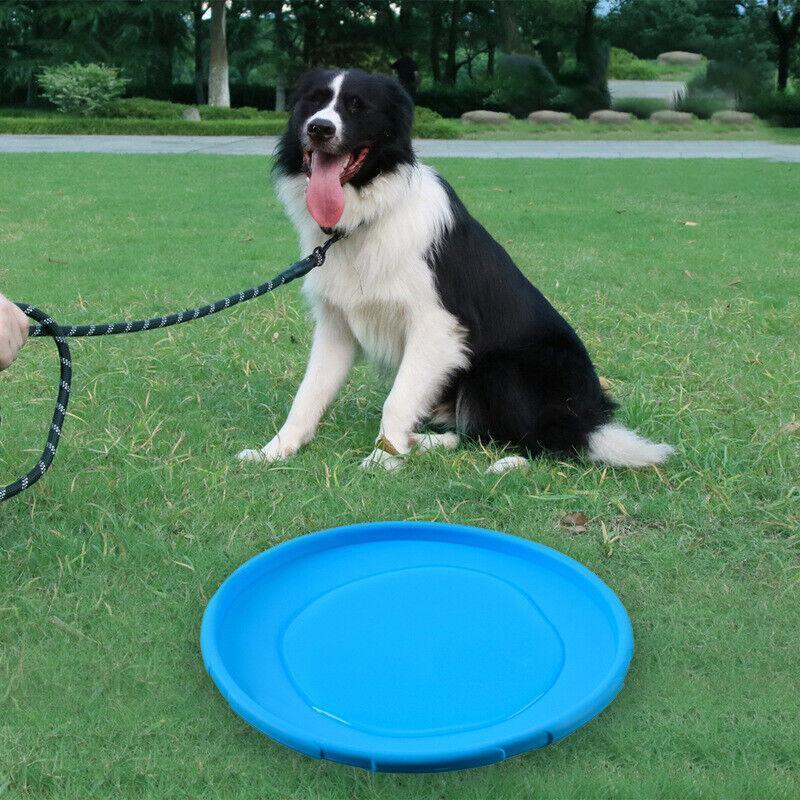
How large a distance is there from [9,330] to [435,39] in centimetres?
2736

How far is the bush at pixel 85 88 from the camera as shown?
906 inches

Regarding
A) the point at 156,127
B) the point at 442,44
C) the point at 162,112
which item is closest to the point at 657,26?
the point at 442,44

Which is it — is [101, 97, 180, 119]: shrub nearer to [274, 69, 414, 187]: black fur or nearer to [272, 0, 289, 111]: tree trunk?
[272, 0, 289, 111]: tree trunk

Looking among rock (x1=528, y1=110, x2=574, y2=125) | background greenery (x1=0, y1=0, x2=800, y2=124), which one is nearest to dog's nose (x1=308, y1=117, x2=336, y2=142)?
background greenery (x1=0, y1=0, x2=800, y2=124)

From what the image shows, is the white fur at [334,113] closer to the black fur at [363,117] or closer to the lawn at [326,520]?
the black fur at [363,117]

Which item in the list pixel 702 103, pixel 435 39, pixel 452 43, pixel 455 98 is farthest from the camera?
pixel 435 39

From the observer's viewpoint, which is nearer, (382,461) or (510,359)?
(382,461)

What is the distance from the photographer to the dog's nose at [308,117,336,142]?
3.06 m

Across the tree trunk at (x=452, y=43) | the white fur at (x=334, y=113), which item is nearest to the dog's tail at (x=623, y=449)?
the white fur at (x=334, y=113)

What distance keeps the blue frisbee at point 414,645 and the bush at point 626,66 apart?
21.6m

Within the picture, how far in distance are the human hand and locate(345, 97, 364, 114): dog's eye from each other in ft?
4.88

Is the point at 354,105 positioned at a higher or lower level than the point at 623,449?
higher

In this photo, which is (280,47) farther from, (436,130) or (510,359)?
(510,359)

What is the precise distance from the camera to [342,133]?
3.11 m
